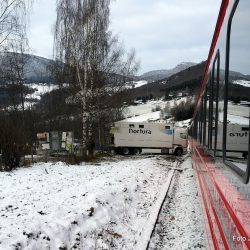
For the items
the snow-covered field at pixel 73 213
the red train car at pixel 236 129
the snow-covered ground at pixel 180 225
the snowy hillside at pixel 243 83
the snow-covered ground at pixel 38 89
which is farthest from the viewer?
the snow-covered ground at pixel 38 89

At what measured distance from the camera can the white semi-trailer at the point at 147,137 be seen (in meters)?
27.5

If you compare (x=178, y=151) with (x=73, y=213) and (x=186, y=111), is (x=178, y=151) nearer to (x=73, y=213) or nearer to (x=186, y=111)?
(x=186, y=111)

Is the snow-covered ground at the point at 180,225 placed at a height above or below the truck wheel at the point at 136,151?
above

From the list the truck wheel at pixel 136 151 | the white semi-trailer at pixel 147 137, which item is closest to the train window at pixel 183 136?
the white semi-trailer at pixel 147 137

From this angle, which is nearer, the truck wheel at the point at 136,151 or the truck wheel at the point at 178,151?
the truck wheel at the point at 178,151

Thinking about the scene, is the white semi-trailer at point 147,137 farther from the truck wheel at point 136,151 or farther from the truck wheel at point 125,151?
the truck wheel at point 136,151

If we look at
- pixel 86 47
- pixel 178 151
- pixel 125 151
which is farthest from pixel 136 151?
pixel 86 47

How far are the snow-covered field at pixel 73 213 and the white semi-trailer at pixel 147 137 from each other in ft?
59.7

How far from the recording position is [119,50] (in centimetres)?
2331

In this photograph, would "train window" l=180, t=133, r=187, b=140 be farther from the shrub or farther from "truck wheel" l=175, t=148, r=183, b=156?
the shrub

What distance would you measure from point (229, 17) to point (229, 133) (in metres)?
0.90

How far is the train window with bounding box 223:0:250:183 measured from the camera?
7.45 ft

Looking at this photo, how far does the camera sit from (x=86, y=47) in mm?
19547

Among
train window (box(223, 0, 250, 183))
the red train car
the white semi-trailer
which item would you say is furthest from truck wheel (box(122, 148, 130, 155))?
train window (box(223, 0, 250, 183))
